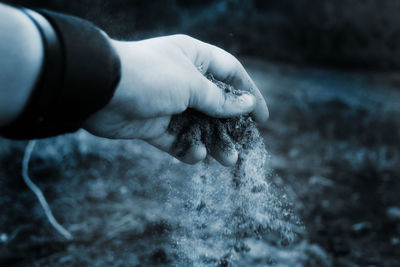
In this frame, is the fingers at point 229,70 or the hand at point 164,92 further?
the fingers at point 229,70

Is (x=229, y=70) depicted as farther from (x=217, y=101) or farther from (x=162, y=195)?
(x=162, y=195)

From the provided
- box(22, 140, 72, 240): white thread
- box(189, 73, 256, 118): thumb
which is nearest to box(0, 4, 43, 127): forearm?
box(189, 73, 256, 118): thumb

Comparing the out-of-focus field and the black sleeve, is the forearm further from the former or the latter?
the out-of-focus field

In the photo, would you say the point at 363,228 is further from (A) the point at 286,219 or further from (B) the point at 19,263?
(B) the point at 19,263

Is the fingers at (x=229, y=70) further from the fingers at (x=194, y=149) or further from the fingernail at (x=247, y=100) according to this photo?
the fingers at (x=194, y=149)

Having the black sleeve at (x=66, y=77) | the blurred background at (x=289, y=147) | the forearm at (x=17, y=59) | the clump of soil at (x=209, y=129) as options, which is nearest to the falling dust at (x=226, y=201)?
the clump of soil at (x=209, y=129)

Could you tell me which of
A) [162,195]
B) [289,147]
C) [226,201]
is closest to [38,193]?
[162,195]
